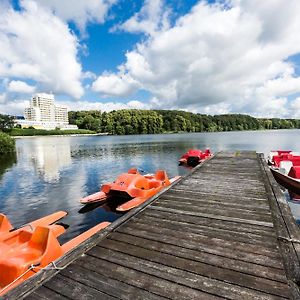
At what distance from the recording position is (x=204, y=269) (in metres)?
3.51

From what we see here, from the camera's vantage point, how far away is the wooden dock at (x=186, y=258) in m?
3.12

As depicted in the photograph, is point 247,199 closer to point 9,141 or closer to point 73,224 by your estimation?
point 73,224

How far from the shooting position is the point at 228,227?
4977 mm

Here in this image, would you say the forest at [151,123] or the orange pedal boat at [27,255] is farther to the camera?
the forest at [151,123]

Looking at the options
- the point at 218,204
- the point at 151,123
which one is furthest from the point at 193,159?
the point at 151,123

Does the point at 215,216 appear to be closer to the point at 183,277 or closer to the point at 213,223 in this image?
the point at 213,223

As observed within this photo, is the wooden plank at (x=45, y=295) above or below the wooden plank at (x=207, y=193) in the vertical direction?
below

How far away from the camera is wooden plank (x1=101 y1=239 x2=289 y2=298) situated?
3.09 meters

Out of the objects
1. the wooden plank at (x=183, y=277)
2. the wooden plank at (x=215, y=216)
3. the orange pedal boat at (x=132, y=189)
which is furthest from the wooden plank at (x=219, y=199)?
the orange pedal boat at (x=132, y=189)

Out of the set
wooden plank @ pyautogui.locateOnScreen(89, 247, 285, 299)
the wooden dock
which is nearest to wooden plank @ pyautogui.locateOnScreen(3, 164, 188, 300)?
the wooden dock

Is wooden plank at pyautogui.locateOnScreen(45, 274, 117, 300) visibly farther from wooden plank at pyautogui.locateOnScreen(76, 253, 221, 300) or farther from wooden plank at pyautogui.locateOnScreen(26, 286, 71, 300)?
wooden plank at pyautogui.locateOnScreen(76, 253, 221, 300)

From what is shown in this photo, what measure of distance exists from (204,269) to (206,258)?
11.8 inches

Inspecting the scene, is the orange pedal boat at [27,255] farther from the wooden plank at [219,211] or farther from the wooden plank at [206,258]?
the wooden plank at [219,211]

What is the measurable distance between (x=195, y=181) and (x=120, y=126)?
377 ft
